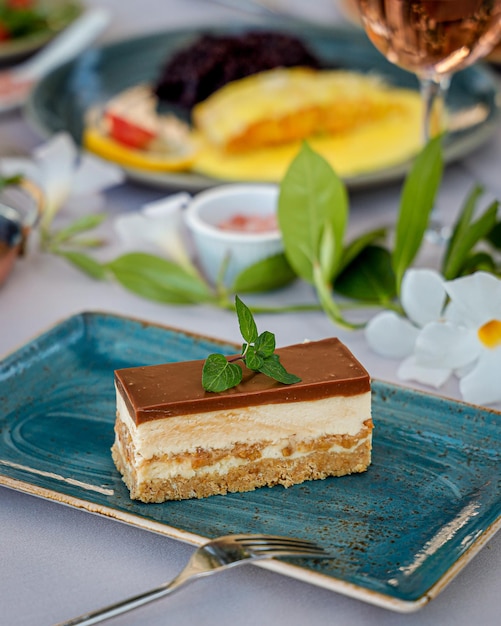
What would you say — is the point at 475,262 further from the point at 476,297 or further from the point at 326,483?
the point at 326,483

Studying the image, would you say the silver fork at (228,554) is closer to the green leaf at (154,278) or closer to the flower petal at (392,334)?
the flower petal at (392,334)

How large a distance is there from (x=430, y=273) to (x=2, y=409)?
0.56 m

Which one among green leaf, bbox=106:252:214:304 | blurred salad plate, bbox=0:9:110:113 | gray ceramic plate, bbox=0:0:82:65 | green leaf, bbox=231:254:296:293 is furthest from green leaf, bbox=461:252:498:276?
gray ceramic plate, bbox=0:0:82:65

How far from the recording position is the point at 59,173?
160 cm

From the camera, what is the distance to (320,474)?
98 centimetres

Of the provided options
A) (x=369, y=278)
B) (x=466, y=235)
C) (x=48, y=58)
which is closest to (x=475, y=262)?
(x=466, y=235)

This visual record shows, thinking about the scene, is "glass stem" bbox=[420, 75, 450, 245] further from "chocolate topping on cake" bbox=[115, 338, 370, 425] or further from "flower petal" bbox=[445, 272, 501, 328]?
"chocolate topping on cake" bbox=[115, 338, 370, 425]

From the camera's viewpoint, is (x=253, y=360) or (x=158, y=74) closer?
(x=253, y=360)

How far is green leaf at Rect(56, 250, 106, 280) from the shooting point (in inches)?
57.3

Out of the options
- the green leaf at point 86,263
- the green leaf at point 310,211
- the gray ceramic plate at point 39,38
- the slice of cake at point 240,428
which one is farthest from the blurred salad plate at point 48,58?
the slice of cake at point 240,428

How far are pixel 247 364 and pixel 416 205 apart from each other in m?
0.48

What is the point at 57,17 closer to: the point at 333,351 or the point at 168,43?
the point at 168,43

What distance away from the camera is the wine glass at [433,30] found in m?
1.24

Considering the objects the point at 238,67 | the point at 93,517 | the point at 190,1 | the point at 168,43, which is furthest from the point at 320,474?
the point at 190,1
